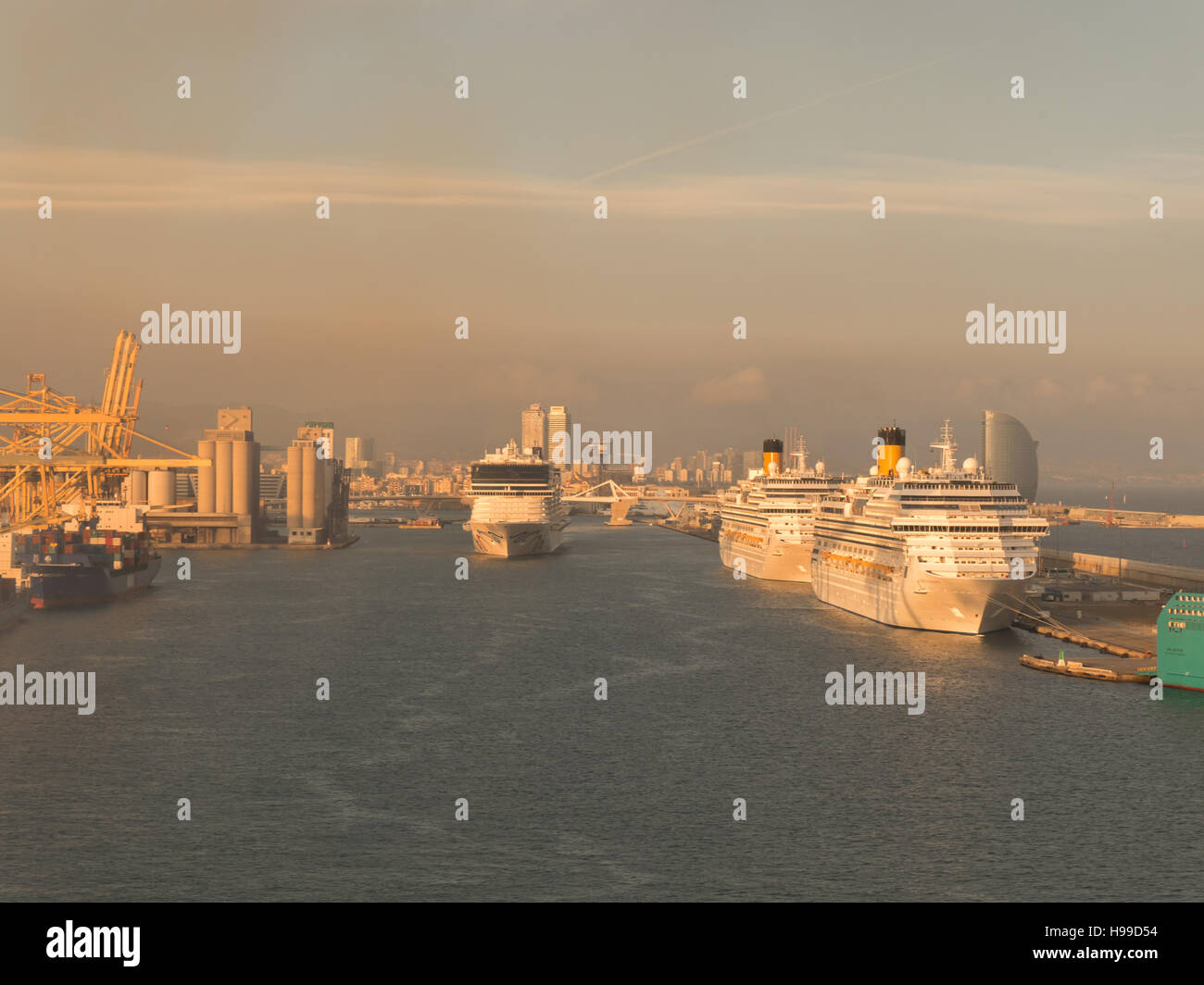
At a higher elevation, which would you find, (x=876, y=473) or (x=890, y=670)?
(x=876, y=473)

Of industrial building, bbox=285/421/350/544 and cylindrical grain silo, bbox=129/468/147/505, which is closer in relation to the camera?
industrial building, bbox=285/421/350/544

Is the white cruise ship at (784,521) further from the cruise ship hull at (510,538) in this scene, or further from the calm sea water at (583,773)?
the calm sea water at (583,773)

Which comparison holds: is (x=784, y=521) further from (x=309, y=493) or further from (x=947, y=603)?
(x=309, y=493)

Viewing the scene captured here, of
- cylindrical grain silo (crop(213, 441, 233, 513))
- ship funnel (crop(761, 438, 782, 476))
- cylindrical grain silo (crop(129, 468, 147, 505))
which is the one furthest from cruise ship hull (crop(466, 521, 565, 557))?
cylindrical grain silo (crop(129, 468, 147, 505))

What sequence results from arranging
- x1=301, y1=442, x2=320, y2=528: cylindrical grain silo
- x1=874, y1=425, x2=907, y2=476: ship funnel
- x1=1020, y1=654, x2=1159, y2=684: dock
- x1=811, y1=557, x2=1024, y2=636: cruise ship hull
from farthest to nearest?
x1=301, y1=442, x2=320, y2=528: cylindrical grain silo → x1=874, y1=425, x2=907, y2=476: ship funnel → x1=811, y1=557, x2=1024, y2=636: cruise ship hull → x1=1020, y1=654, x2=1159, y2=684: dock

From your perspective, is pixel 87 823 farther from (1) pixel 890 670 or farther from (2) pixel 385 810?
(1) pixel 890 670

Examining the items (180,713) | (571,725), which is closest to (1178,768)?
(571,725)

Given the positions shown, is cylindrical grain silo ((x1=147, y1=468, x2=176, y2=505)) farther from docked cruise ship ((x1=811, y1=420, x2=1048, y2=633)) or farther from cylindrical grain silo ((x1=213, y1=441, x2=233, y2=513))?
docked cruise ship ((x1=811, y1=420, x2=1048, y2=633))
